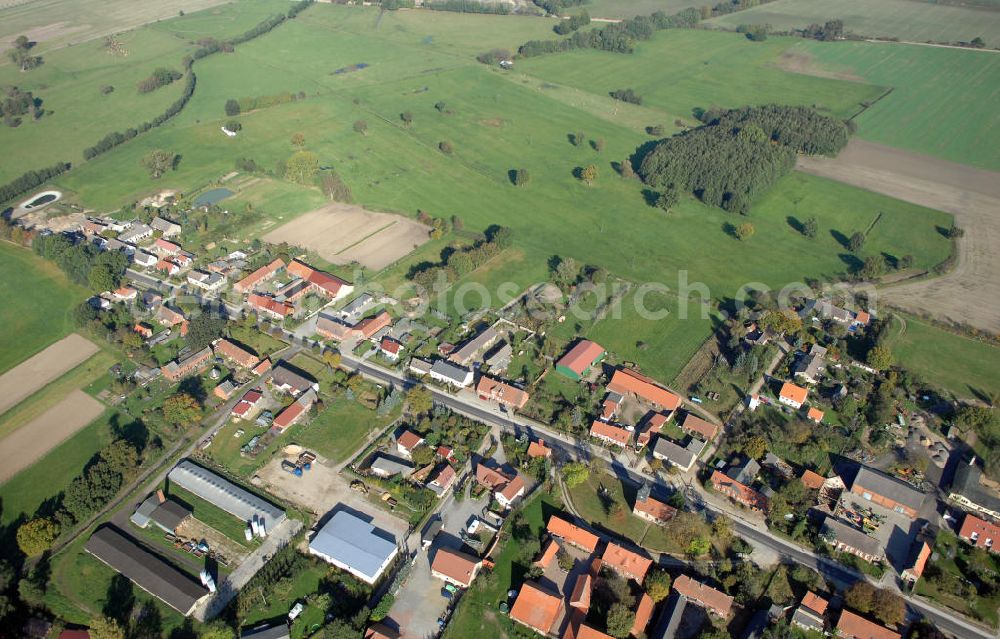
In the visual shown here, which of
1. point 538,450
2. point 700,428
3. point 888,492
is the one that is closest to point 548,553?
point 538,450

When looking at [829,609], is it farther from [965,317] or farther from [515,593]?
[965,317]

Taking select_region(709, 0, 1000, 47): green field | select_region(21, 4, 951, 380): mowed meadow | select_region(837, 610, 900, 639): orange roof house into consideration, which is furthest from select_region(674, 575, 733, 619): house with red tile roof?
select_region(709, 0, 1000, 47): green field

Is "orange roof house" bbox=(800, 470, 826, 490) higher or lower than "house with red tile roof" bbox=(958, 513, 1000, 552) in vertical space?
higher

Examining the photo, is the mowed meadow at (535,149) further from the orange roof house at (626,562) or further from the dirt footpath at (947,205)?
the orange roof house at (626,562)

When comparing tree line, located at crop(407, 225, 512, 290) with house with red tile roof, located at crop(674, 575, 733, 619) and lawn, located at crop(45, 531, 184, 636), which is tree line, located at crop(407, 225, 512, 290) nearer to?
lawn, located at crop(45, 531, 184, 636)

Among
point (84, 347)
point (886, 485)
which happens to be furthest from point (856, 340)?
point (84, 347)

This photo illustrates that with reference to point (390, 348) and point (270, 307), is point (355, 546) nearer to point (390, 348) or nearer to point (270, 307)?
point (390, 348)
